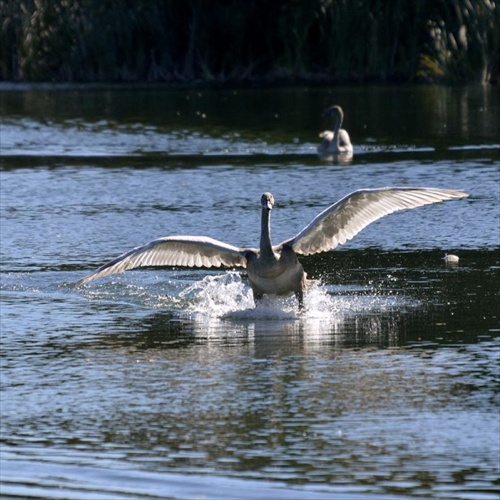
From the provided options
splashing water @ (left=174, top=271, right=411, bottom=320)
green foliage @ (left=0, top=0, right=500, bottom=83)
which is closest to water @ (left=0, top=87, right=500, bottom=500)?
splashing water @ (left=174, top=271, right=411, bottom=320)

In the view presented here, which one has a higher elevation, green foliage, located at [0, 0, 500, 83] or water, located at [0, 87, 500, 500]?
green foliage, located at [0, 0, 500, 83]

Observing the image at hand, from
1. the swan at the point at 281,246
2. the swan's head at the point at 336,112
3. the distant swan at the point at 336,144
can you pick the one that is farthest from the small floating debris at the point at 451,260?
the swan's head at the point at 336,112

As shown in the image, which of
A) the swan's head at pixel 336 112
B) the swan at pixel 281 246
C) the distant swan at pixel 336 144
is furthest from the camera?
the swan's head at pixel 336 112

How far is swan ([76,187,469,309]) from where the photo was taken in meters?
13.7

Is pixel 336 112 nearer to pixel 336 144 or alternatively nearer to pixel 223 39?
pixel 336 144

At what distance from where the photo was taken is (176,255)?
14.3 m

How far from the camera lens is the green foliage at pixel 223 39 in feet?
145

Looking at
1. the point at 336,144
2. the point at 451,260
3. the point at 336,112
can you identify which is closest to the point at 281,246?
the point at 451,260

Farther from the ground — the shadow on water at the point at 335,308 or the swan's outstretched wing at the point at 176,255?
the swan's outstretched wing at the point at 176,255

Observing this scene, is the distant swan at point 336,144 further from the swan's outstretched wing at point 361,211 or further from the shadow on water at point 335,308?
the swan's outstretched wing at point 361,211

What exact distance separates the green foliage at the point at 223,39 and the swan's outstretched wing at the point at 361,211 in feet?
92.6

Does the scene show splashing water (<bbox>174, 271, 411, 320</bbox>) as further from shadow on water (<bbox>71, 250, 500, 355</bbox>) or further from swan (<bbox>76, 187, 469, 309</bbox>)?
swan (<bbox>76, 187, 469, 309</bbox>)

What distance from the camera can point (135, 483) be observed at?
Answer: 8.54m

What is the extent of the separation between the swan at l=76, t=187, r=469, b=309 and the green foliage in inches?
1112
